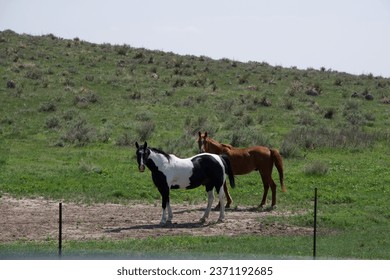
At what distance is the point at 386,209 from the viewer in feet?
59.4

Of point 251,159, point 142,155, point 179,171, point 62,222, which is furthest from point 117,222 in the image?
point 251,159

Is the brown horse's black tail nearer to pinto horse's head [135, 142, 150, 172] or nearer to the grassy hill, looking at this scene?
the grassy hill

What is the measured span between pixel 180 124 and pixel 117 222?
1758cm

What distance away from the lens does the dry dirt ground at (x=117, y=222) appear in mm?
14492

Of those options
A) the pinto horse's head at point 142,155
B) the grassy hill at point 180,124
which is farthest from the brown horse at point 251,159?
the pinto horse's head at point 142,155

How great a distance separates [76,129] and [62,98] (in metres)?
8.46

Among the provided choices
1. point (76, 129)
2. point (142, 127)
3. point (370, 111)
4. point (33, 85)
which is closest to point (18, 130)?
point (76, 129)

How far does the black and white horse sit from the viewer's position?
51.2 feet

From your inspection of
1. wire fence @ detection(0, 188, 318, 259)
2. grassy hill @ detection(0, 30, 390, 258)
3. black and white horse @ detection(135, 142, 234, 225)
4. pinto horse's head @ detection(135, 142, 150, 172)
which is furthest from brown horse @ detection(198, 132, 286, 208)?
pinto horse's head @ detection(135, 142, 150, 172)

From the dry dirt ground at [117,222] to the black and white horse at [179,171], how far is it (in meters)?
0.57

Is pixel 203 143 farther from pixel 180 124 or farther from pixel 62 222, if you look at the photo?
pixel 180 124

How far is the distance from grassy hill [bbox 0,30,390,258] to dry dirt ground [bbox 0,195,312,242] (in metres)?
0.89

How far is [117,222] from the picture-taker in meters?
15.8

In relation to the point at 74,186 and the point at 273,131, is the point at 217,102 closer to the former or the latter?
the point at 273,131
